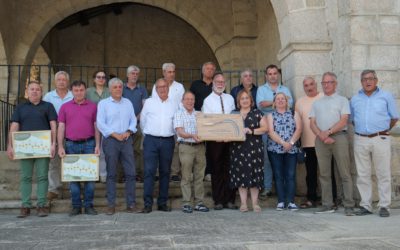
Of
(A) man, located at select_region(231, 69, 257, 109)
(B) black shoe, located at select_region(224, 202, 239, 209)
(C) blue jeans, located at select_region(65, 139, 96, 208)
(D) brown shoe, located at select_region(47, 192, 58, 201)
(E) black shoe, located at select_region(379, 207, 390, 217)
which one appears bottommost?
(B) black shoe, located at select_region(224, 202, 239, 209)

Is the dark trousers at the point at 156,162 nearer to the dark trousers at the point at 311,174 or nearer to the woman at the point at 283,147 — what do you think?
the woman at the point at 283,147

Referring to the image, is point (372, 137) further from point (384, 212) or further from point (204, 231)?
point (204, 231)

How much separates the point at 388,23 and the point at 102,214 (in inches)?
164

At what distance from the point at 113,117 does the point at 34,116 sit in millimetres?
888

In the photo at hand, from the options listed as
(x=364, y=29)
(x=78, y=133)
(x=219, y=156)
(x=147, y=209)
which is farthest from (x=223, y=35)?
(x=147, y=209)

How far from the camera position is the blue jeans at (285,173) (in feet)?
18.5

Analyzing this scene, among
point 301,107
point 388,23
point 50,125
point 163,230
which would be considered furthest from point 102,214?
point 388,23

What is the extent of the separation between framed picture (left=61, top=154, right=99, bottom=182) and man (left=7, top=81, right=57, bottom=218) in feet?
0.74

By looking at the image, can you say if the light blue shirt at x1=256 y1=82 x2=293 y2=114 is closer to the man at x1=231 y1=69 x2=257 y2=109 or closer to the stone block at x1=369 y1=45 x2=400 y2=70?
the man at x1=231 y1=69 x2=257 y2=109

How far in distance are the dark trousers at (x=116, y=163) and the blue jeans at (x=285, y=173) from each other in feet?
5.50

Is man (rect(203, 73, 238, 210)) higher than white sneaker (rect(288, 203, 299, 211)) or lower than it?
higher

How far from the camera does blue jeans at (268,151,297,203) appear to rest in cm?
562

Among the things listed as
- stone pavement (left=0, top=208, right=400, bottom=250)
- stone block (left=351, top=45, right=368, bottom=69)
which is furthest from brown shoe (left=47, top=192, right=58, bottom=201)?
stone block (left=351, top=45, right=368, bottom=69)

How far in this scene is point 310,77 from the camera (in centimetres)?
584
